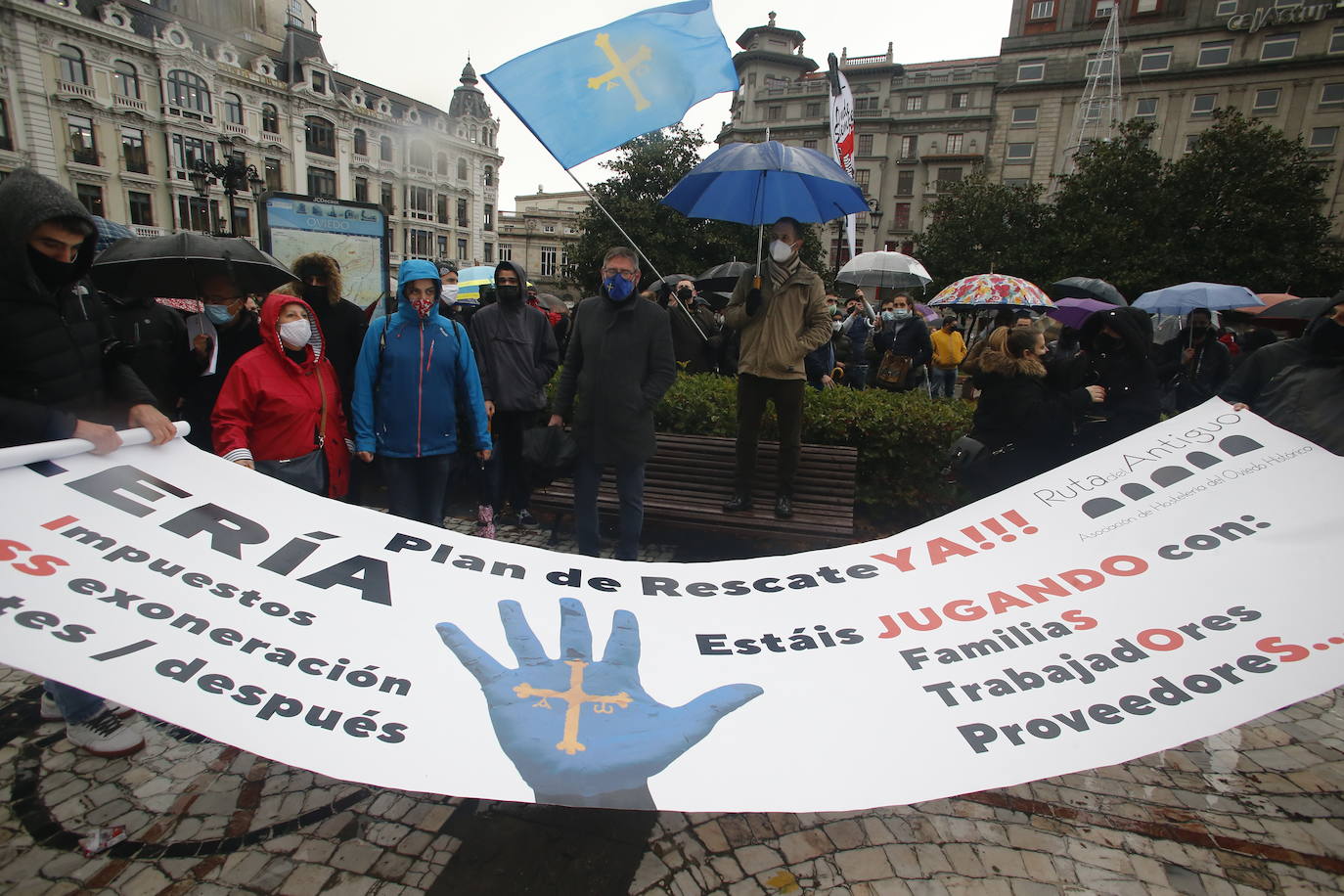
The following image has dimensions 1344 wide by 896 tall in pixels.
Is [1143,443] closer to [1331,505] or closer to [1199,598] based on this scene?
[1331,505]

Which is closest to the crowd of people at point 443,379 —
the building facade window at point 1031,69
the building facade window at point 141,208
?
the building facade window at point 141,208

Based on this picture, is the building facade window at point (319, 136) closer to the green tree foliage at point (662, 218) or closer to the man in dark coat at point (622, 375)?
the green tree foliage at point (662, 218)

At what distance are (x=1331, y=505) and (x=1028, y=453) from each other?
182cm

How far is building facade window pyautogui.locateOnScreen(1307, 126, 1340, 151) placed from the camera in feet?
154

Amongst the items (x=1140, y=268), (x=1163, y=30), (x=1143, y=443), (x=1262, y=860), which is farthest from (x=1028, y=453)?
(x=1163, y=30)

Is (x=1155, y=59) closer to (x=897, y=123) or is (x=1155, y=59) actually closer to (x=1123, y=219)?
(x=897, y=123)

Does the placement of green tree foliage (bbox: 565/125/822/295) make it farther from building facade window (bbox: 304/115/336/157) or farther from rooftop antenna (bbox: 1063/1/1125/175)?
building facade window (bbox: 304/115/336/157)

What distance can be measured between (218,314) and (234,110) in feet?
205

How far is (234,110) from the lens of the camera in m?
53.0

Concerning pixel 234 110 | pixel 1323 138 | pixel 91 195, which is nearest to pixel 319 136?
pixel 234 110

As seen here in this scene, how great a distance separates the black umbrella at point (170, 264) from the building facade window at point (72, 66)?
181 feet

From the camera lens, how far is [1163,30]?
2095 inches

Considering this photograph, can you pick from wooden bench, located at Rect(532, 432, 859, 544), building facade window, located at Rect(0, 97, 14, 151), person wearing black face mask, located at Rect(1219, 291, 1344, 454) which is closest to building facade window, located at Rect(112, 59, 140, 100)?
building facade window, located at Rect(0, 97, 14, 151)

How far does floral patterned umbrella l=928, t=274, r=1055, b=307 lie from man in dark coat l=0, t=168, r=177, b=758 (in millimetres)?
9530
